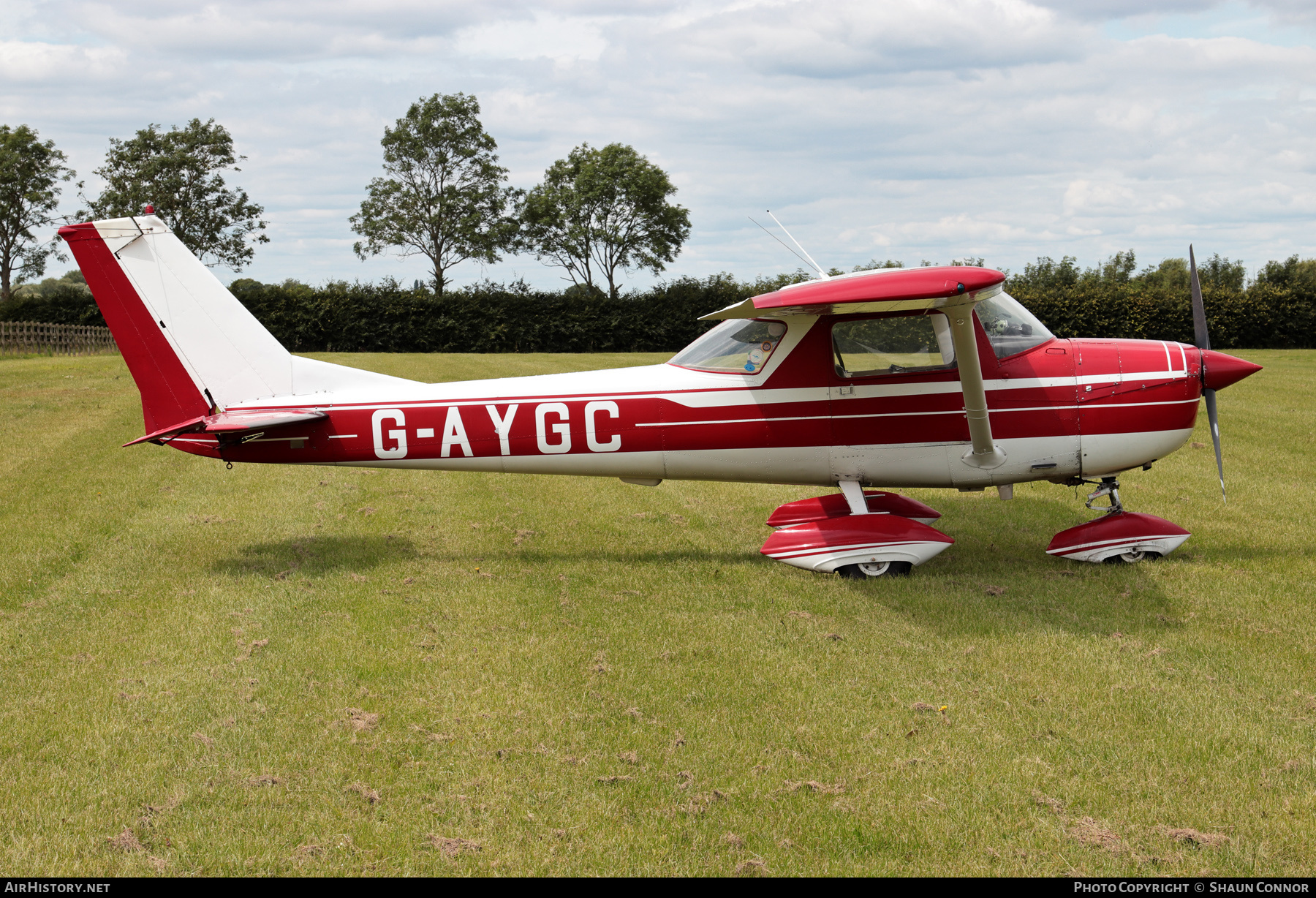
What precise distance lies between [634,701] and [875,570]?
3.30 m

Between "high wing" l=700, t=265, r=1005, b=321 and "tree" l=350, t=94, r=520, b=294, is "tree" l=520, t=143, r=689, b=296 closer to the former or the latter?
"tree" l=350, t=94, r=520, b=294

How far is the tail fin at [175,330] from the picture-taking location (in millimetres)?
8516

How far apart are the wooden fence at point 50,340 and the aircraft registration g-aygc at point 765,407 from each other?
1115 inches

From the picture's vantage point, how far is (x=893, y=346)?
27.3 feet

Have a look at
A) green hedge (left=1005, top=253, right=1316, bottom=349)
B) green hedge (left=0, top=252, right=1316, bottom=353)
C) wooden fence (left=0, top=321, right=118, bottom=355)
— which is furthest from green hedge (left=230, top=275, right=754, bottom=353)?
green hedge (left=1005, top=253, right=1316, bottom=349)

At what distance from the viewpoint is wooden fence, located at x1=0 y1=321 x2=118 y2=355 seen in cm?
3384

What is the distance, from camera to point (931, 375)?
8.33 m

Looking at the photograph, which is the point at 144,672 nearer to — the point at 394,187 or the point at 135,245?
the point at 135,245

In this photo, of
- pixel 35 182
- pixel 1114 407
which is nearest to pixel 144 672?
pixel 1114 407

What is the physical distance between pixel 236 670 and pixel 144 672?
0.56 metres

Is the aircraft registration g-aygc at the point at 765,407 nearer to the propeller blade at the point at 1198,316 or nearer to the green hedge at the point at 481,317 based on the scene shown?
the propeller blade at the point at 1198,316
